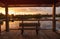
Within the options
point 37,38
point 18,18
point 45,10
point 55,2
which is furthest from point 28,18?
point 45,10

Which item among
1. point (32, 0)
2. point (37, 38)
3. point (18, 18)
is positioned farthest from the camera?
point (18, 18)

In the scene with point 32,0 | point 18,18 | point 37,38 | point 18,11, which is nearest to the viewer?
point 37,38

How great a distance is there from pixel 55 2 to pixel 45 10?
20.1 feet

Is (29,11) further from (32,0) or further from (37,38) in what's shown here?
(37,38)

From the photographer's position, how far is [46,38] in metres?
6.31

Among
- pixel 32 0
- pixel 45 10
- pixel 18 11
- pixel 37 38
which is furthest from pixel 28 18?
pixel 45 10

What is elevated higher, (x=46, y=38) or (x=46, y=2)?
(x=46, y=2)

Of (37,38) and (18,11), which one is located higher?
(18,11)

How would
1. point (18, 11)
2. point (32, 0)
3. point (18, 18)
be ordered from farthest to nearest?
point (18, 11), point (18, 18), point (32, 0)

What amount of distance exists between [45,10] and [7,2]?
6.74m

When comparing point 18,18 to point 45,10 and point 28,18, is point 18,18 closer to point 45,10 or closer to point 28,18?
point 28,18

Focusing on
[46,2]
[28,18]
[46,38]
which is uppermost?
[46,2]

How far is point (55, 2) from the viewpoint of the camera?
25.8 ft

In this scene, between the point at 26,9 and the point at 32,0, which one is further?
the point at 26,9
